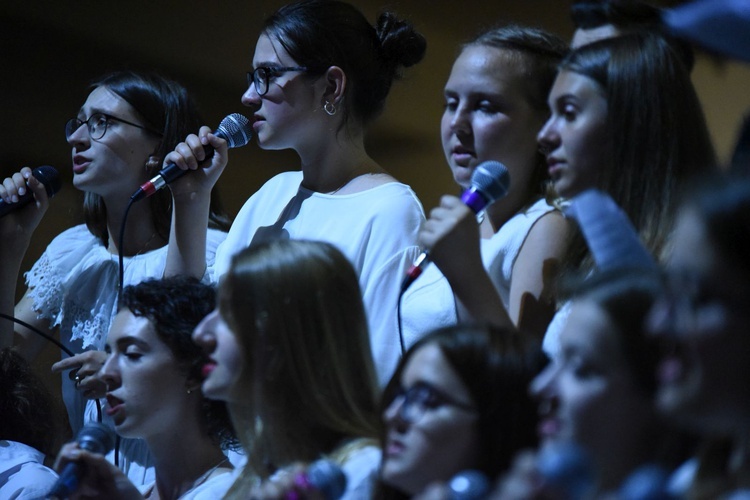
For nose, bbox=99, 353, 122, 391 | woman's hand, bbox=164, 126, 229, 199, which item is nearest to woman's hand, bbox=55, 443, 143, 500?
nose, bbox=99, 353, 122, 391

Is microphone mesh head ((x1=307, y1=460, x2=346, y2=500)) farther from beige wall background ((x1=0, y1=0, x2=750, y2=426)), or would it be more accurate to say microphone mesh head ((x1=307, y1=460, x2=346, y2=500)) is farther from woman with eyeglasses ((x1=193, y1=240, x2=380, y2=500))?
beige wall background ((x1=0, y1=0, x2=750, y2=426))

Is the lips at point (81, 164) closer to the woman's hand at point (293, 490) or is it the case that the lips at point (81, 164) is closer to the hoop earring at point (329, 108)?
the hoop earring at point (329, 108)

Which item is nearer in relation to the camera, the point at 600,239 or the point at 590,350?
the point at 590,350

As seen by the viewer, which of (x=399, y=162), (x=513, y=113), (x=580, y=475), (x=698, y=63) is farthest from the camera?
(x=399, y=162)

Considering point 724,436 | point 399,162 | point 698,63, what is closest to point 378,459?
point 724,436

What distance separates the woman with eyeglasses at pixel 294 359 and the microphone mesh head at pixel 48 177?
3.51 feet

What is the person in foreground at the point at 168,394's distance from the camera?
181 cm

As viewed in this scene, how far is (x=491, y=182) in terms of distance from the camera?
4.87ft

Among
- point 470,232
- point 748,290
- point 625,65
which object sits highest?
point 625,65

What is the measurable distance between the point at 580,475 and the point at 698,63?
213 cm

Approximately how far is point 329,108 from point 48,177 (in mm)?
683

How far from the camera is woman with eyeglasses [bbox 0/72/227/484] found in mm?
2420

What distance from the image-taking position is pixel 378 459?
4.49ft

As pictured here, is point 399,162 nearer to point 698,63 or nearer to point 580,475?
point 698,63
